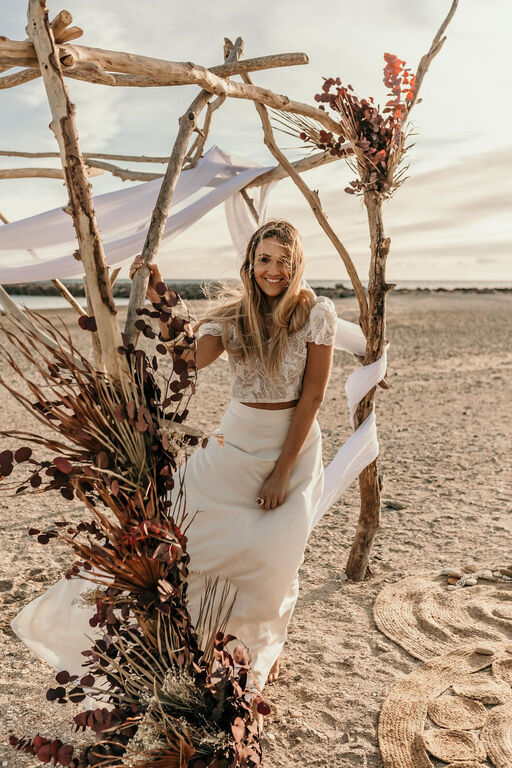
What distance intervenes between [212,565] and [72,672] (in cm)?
85

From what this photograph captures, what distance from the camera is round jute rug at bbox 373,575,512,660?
10.9ft

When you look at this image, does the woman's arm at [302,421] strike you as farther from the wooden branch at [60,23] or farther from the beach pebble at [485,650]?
the wooden branch at [60,23]

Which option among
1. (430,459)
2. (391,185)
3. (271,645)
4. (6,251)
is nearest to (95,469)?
(271,645)

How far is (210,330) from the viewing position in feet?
10.0

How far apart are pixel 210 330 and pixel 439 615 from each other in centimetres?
198

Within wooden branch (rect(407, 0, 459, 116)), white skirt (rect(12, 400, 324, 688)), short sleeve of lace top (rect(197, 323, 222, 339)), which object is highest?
wooden branch (rect(407, 0, 459, 116))

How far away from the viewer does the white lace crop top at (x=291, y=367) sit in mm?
2965

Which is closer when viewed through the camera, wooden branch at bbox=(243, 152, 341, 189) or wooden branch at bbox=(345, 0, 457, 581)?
wooden branch at bbox=(345, 0, 457, 581)

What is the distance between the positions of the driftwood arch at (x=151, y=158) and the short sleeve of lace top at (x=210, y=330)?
47cm

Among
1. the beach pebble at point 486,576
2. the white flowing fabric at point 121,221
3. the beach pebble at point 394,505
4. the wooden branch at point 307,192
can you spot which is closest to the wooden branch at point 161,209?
the wooden branch at point 307,192

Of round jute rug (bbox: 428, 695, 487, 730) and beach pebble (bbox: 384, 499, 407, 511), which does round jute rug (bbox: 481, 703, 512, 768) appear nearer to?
round jute rug (bbox: 428, 695, 487, 730)

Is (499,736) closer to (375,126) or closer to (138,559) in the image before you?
(138,559)

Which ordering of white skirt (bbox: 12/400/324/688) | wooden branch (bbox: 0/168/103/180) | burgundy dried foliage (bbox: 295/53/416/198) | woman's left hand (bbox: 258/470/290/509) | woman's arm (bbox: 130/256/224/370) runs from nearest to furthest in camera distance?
woman's arm (bbox: 130/256/224/370)
white skirt (bbox: 12/400/324/688)
woman's left hand (bbox: 258/470/290/509)
burgundy dried foliage (bbox: 295/53/416/198)
wooden branch (bbox: 0/168/103/180)

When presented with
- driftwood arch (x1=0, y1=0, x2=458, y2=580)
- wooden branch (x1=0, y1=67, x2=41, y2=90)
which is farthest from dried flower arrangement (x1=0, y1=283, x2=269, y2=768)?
wooden branch (x1=0, y1=67, x2=41, y2=90)
